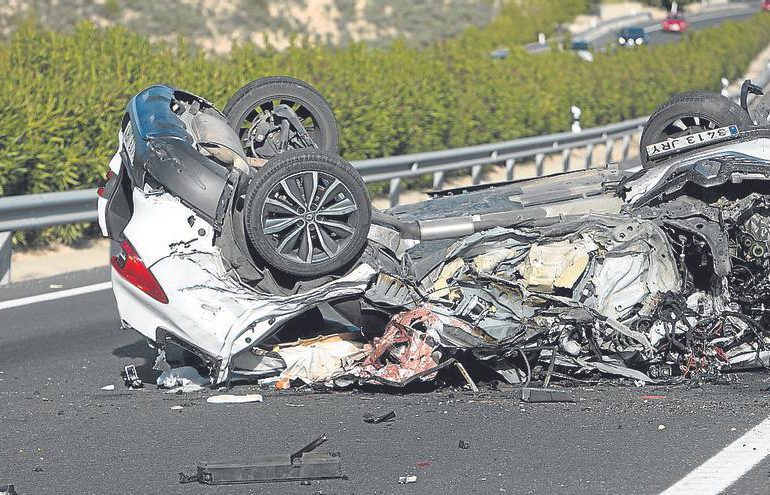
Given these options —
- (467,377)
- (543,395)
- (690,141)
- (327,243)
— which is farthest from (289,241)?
(690,141)

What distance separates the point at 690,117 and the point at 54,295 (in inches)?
226

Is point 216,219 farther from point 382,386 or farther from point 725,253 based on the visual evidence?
point 725,253

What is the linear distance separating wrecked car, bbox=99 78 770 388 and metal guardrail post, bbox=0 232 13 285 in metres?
4.37

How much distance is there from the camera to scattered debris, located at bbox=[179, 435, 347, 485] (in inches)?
218

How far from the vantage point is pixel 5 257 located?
37.5 ft

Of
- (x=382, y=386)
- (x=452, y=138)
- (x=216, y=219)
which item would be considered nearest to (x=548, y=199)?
(x=382, y=386)

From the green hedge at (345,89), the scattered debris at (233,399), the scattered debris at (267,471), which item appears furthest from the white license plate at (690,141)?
the green hedge at (345,89)

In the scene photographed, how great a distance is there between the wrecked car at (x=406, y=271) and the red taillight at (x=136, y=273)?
1cm

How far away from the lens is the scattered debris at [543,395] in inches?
269

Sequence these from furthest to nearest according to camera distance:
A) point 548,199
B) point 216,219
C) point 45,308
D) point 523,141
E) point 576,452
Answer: point 523,141 < point 45,308 < point 548,199 < point 216,219 < point 576,452

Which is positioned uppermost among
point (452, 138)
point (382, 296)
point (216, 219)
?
point (216, 219)

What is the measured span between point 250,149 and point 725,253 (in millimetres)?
3194

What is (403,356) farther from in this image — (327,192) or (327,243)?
(327,192)

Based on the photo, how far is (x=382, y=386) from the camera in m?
7.24
